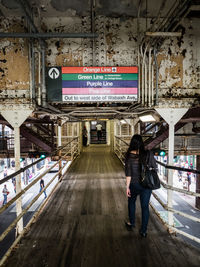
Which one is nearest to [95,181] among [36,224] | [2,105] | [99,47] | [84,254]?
[36,224]

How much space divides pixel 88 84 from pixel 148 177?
2.34m

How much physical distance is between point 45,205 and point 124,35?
15.7 feet

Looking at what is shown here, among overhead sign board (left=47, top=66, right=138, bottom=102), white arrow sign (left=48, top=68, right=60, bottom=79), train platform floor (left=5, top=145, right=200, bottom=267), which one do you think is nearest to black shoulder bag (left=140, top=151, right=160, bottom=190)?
train platform floor (left=5, top=145, right=200, bottom=267)

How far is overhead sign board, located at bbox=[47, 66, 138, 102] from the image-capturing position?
364 cm

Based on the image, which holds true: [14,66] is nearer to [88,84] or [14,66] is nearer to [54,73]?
[54,73]

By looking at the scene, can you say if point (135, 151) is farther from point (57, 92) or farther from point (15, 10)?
point (15, 10)

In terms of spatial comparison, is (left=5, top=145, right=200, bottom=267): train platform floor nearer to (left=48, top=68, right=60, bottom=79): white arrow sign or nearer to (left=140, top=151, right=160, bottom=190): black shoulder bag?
(left=140, top=151, right=160, bottom=190): black shoulder bag

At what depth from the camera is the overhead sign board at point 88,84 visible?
3.64 m

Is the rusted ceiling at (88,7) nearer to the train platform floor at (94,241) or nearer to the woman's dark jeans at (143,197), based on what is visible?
the woman's dark jeans at (143,197)

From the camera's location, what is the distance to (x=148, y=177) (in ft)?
9.13

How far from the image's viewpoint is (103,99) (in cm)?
368

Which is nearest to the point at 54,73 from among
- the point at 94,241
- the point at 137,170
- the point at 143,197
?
the point at 137,170

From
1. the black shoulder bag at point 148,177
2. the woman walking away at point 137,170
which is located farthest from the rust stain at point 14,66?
the black shoulder bag at point 148,177

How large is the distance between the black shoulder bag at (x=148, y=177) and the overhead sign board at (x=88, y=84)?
1.68 m
